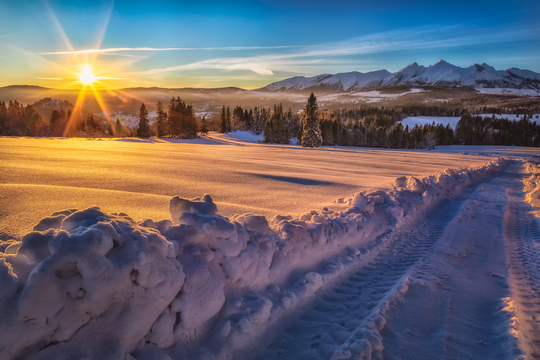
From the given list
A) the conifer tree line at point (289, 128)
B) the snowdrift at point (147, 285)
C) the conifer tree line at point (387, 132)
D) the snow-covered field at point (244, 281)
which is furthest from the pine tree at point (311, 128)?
the snowdrift at point (147, 285)

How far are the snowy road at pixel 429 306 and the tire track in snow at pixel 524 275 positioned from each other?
1 centimetres

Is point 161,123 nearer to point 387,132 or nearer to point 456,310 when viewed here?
point 456,310

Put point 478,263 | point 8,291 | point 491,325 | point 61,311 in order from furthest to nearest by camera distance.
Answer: point 478,263, point 491,325, point 61,311, point 8,291

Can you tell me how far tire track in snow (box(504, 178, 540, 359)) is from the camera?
2.44 metres

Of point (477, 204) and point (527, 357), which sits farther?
point (477, 204)

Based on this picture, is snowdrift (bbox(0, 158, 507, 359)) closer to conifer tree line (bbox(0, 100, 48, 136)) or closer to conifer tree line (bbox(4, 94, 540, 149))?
conifer tree line (bbox(4, 94, 540, 149))

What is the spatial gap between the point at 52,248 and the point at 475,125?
121616 millimetres

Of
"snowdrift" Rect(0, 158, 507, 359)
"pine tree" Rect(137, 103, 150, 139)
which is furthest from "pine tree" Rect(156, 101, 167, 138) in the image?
"snowdrift" Rect(0, 158, 507, 359)

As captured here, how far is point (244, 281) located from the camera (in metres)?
2.63

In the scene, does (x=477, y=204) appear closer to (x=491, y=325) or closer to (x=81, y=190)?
(x=491, y=325)

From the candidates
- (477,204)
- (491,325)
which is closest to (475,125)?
(477,204)

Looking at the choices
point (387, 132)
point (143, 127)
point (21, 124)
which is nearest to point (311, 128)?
point (143, 127)

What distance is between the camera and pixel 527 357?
7.28ft

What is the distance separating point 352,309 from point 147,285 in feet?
6.87
